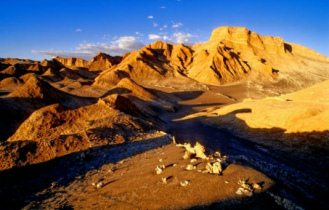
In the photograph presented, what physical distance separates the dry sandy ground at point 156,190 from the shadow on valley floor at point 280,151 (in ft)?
13.9

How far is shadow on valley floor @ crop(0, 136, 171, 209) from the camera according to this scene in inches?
510

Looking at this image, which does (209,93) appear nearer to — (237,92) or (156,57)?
(237,92)

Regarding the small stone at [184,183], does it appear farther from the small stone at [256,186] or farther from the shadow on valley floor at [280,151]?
the shadow on valley floor at [280,151]

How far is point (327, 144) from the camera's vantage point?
26.6 m

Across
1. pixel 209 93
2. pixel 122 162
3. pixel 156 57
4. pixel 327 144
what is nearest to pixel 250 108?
pixel 327 144

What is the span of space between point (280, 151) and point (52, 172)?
62.7 feet

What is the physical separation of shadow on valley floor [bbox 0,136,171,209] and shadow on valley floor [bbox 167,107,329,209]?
5821mm

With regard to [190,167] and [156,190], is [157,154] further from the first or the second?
[156,190]

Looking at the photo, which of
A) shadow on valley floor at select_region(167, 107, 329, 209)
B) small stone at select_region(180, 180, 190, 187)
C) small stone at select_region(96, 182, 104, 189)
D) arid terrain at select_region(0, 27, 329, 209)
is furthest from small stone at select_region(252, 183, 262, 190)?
small stone at select_region(96, 182, 104, 189)

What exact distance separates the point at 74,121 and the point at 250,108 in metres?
23.9

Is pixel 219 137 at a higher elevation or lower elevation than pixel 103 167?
lower

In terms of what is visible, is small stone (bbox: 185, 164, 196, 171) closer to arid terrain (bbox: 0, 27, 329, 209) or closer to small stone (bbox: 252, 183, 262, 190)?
arid terrain (bbox: 0, 27, 329, 209)

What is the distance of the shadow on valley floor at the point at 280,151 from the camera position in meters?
17.8

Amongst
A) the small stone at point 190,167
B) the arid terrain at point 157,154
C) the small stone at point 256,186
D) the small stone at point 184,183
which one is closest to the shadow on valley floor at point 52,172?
the arid terrain at point 157,154
